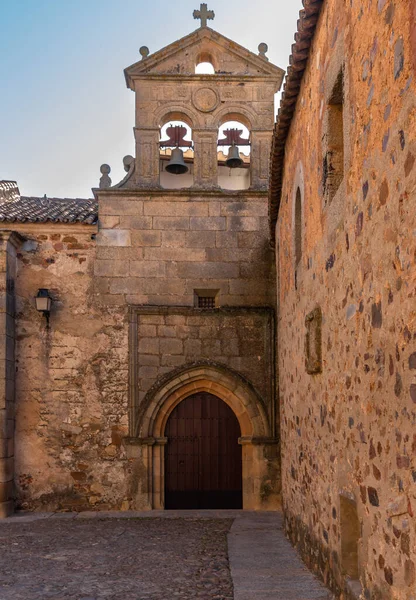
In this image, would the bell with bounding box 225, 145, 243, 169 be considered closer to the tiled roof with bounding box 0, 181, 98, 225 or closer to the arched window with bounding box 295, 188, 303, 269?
the tiled roof with bounding box 0, 181, 98, 225

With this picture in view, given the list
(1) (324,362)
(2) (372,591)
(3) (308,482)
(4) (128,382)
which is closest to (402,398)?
(2) (372,591)

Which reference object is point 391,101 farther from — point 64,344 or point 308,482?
point 64,344

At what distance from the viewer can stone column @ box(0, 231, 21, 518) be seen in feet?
32.9

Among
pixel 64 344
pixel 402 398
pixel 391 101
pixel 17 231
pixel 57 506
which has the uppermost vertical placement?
pixel 17 231

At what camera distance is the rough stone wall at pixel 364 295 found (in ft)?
10.3

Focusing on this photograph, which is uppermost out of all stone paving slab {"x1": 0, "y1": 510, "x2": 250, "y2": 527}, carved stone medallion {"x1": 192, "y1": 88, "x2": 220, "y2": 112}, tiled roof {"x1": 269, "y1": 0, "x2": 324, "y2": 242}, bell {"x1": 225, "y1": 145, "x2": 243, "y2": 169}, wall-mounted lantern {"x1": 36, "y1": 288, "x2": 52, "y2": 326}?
→ carved stone medallion {"x1": 192, "y1": 88, "x2": 220, "y2": 112}

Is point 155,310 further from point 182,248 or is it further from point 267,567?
point 267,567

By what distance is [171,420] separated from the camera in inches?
430

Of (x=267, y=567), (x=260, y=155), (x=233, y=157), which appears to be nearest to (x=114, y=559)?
(x=267, y=567)

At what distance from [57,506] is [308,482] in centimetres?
534

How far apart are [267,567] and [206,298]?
213 inches

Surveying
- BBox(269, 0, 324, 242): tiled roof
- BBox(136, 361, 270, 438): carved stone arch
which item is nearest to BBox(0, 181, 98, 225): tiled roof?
BBox(136, 361, 270, 438): carved stone arch

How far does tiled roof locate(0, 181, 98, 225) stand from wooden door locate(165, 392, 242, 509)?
11.0 ft

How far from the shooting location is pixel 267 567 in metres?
6.42
